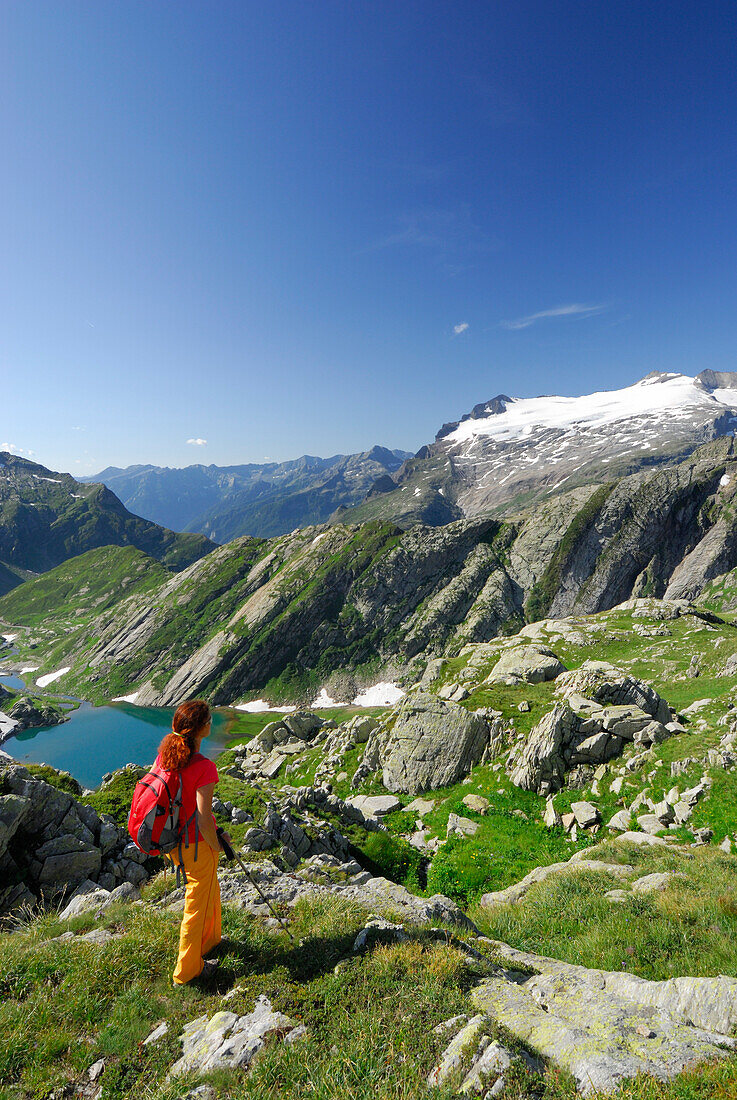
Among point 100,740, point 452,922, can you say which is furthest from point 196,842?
point 100,740

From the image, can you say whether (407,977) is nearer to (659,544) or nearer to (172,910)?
(172,910)

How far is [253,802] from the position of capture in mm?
18078

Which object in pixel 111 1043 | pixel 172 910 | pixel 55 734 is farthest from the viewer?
pixel 55 734

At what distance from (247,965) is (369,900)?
444cm

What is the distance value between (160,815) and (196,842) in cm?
92

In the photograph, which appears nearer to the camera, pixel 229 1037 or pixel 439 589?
pixel 229 1037

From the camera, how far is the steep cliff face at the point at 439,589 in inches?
6442

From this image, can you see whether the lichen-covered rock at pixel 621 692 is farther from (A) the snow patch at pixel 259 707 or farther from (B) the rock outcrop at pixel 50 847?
(A) the snow patch at pixel 259 707

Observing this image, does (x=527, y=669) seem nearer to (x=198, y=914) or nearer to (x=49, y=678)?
(x=198, y=914)

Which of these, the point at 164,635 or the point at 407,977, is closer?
the point at 407,977

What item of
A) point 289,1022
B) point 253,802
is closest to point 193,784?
point 289,1022

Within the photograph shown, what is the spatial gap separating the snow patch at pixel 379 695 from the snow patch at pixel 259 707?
2467cm

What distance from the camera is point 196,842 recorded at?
764 centimetres

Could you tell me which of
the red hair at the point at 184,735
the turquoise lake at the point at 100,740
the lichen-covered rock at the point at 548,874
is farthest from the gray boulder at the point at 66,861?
the turquoise lake at the point at 100,740
